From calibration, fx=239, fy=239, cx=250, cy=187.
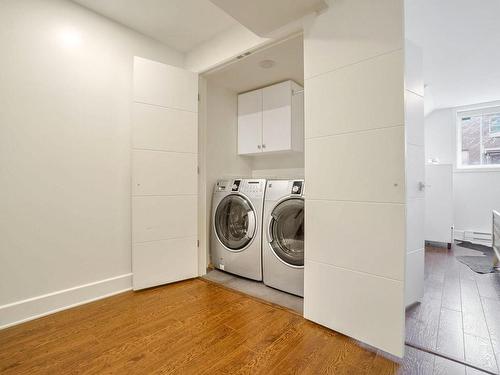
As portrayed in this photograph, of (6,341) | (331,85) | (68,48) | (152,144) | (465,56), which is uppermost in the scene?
(465,56)

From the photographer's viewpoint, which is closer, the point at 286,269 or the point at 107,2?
the point at 107,2

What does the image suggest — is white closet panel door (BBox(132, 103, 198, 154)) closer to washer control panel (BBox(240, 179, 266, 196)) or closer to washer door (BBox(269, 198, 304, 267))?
washer control panel (BBox(240, 179, 266, 196))

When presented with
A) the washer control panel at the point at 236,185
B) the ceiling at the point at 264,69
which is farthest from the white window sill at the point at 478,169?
the washer control panel at the point at 236,185

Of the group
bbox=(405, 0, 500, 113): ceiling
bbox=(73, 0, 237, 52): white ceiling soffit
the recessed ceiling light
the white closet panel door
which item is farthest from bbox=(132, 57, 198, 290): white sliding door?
bbox=(405, 0, 500, 113): ceiling

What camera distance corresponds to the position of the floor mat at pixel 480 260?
8.80ft

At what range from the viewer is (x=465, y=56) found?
8.34ft

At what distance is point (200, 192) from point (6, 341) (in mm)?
1665

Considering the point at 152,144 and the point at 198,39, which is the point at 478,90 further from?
the point at 152,144

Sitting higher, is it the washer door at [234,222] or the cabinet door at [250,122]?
the cabinet door at [250,122]

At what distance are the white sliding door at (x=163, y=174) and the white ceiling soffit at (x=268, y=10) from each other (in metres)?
0.97

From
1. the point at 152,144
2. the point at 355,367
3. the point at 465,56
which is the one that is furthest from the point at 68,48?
the point at 465,56

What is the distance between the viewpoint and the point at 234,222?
8.50ft

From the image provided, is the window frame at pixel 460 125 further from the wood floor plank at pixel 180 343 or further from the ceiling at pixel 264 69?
the wood floor plank at pixel 180 343

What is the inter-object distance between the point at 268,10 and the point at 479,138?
15.3 feet
